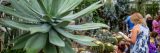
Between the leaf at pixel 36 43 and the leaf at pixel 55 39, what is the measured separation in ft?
0.21

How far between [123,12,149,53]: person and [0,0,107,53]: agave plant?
2.11 metres

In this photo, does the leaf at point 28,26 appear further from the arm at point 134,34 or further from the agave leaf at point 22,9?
the arm at point 134,34

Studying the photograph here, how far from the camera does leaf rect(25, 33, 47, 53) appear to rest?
3520 millimetres

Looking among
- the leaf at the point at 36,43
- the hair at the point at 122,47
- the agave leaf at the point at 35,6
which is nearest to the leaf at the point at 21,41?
the leaf at the point at 36,43

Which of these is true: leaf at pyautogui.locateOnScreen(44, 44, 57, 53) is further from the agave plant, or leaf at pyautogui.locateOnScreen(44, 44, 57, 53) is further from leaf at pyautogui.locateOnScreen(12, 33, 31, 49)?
leaf at pyautogui.locateOnScreen(12, 33, 31, 49)

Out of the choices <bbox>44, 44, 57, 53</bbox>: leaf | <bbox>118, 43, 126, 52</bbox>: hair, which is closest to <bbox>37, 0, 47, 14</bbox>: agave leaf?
<bbox>44, 44, 57, 53</bbox>: leaf

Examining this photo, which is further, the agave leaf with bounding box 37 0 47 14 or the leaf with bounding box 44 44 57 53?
the agave leaf with bounding box 37 0 47 14

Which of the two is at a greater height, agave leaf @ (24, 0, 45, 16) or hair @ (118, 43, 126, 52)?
agave leaf @ (24, 0, 45, 16)

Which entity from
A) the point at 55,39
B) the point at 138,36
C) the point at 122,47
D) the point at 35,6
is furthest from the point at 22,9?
the point at 122,47

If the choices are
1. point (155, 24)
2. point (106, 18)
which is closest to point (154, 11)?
point (106, 18)

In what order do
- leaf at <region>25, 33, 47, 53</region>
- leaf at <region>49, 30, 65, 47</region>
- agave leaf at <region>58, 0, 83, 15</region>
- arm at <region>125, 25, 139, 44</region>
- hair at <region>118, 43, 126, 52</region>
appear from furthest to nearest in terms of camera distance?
hair at <region>118, 43, 126, 52</region>, arm at <region>125, 25, 139, 44</region>, agave leaf at <region>58, 0, 83, 15</region>, leaf at <region>49, 30, 65, 47</region>, leaf at <region>25, 33, 47, 53</region>

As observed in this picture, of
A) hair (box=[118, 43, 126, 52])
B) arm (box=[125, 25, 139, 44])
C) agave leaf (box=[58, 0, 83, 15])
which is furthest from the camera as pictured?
hair (box=[118, 43, 126, 52])

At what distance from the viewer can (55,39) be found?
3713mm

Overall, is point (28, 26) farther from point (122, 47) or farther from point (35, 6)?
point (122, 47)
